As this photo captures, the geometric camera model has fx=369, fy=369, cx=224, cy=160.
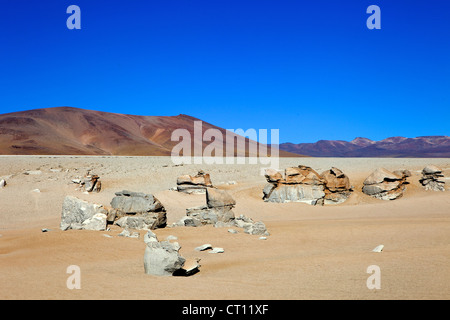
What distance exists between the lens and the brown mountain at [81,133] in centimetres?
8738

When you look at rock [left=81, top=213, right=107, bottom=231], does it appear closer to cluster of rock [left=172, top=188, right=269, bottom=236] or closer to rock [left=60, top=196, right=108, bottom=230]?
rock [left=60, top=196, right=108, bottom=230]

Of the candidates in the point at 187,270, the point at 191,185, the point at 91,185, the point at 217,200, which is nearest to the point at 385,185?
the point at 191,185

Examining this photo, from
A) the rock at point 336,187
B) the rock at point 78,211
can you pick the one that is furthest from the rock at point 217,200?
the rock at point 336,187

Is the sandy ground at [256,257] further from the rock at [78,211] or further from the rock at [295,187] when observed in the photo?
the rock at [78,211]

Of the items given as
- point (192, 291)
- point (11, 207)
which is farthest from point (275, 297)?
point (11, 207)

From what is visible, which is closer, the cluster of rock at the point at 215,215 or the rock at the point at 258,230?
the rock at the point at 258,230

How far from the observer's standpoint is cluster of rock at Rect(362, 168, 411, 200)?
1911 centimetres

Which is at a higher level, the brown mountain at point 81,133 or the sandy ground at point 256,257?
the brown mountain at point 81,133

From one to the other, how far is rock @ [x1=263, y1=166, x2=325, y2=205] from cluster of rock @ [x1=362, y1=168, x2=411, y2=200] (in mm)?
Result: 2791

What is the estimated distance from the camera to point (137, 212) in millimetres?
11945

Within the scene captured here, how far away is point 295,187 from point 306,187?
551mm

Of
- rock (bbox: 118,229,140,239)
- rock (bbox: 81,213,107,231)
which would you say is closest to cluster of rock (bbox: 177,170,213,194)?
rock (bbox: 81,213,107,231)

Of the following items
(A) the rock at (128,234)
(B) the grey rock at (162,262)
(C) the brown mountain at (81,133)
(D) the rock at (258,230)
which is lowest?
(D) the rock at (258,230)

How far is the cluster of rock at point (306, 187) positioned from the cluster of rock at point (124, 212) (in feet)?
26.0
